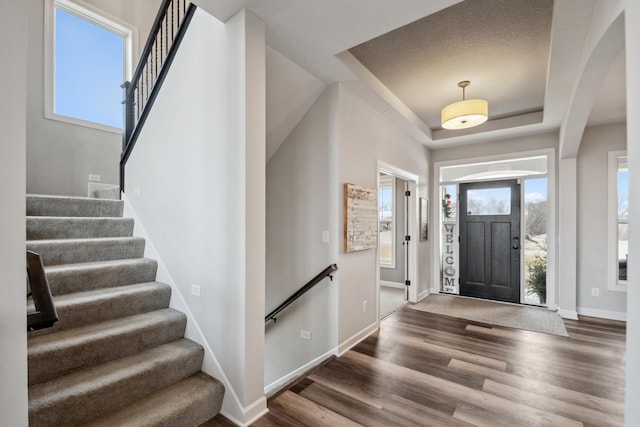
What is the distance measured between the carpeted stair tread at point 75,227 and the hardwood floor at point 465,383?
7.61 feet

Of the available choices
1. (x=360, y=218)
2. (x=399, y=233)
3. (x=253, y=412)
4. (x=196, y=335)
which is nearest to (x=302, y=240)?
(x=360, y=218)

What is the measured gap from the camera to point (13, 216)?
1061mm

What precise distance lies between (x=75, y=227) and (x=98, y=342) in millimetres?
1357

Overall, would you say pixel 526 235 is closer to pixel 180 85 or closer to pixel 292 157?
pixel 292 157

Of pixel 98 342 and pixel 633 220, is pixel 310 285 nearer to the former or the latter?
pixel 98 342

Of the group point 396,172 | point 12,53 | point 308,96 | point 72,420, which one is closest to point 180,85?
point 308,96

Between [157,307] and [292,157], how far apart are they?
203cm

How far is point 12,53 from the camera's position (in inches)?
41.7

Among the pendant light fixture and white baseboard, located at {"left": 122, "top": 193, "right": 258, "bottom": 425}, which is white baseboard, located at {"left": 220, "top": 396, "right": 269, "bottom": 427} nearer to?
white baseboard, located at {"left": 122, "top": 193, "right": 258, "bottom": 425}

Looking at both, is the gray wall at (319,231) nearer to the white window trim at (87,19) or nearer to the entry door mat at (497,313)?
the entry door mat at (497,313)

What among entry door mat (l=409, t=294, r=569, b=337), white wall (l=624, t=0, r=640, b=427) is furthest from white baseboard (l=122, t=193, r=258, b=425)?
entry door mat (l=409, t=294, r=569, b=337)

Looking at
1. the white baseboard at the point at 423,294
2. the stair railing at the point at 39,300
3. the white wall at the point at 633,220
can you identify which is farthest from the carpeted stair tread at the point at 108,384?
the white baseboard at the point at 423,294

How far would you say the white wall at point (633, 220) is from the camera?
112 centimetres

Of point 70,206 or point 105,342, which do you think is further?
point 70,206
